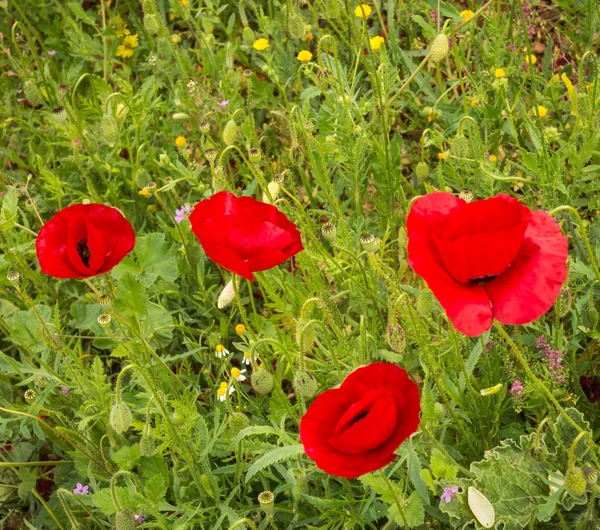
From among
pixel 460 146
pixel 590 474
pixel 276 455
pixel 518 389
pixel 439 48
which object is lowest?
pixel 518 389

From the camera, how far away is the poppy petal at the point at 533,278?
45.3 inches

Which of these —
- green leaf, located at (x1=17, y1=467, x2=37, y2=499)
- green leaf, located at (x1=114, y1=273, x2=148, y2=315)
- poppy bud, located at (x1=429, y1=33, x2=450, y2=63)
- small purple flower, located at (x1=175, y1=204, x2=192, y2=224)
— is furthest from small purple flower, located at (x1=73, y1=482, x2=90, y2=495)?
poppy bud, located at (x1=429, y1=33, x2=450, y2=63)

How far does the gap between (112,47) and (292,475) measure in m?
2.26

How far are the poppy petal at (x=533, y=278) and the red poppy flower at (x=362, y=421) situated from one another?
7.9 inches

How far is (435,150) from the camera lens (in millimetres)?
2977

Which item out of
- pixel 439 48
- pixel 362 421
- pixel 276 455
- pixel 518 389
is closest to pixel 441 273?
pixel 362 421

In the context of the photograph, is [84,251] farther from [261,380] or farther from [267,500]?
[267,500]

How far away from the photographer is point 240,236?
56.8 inches

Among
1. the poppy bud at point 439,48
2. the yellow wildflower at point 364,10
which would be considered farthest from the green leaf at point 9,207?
the poppy bud at point 439,48

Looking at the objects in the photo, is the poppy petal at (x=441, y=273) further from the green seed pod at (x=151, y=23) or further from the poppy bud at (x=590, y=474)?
the green seed pod at (x=151, y=23)

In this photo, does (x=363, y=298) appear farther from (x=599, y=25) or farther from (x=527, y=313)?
(x=599, y=25)

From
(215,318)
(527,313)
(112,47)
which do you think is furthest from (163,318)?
(112,47)

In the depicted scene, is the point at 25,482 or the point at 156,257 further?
the point at 156,257

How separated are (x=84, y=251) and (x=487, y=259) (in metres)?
0.97
